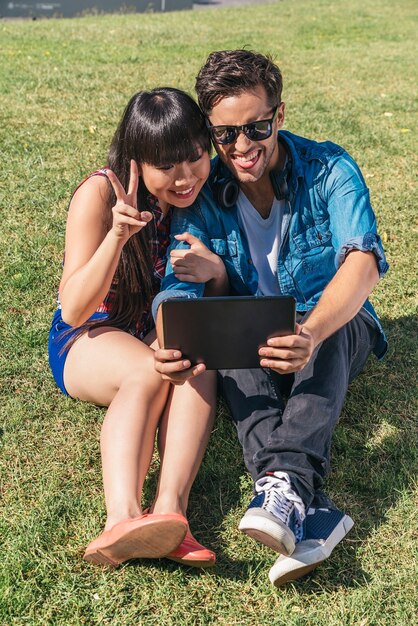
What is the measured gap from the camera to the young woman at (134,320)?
271 cm

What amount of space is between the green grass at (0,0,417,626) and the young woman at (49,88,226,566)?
0.51ft

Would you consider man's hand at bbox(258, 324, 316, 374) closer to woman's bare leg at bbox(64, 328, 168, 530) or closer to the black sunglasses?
woman's bare leg at bbox(64, 328, 168, 530)

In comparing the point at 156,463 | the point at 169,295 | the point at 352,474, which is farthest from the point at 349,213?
the point at 156,463

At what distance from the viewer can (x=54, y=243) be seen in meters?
4.83

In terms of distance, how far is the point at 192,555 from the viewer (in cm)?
258

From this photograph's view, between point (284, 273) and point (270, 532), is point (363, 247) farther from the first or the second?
point (270, 532)

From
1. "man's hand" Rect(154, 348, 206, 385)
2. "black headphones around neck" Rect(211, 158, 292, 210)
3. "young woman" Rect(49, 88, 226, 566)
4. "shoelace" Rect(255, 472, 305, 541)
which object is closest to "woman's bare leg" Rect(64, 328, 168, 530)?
"young woman" Rect(49, 88, 226, 566)

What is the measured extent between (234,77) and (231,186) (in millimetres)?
465

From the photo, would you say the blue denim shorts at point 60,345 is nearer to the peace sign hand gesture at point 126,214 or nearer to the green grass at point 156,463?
the green grass at point 156,463

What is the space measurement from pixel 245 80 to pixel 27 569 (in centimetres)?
189

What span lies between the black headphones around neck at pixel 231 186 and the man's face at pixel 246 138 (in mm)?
76

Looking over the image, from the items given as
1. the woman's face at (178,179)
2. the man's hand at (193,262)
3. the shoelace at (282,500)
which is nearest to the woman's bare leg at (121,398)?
the man's hand at (193,262)

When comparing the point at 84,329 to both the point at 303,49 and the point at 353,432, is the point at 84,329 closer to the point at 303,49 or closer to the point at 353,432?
the point at 353,432

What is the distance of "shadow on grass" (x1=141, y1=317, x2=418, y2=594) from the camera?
269 centimetres
